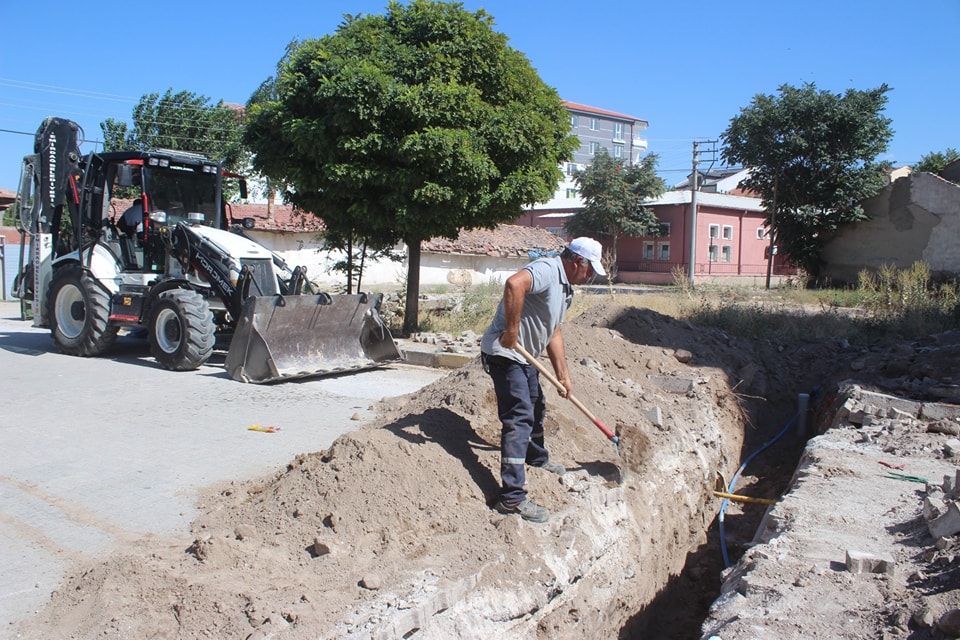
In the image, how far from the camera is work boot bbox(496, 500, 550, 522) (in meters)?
4.48

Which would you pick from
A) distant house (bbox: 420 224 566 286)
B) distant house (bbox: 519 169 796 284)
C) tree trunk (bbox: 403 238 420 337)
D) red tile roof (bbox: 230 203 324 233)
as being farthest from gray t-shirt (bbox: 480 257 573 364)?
distant house (bbox: 519 169 796 284)

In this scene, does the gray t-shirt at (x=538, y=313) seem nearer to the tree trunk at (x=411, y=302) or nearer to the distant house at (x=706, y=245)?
the tree trunk at (x=411, y=302)

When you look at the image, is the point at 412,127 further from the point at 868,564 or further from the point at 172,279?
the point at 868,564

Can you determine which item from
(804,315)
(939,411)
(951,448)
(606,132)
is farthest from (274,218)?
(606,132)

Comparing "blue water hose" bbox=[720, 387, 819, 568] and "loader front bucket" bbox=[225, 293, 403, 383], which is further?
"loader front bucket" bbox=[225, 293, 403, 383]

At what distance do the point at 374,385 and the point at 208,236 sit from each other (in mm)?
3294

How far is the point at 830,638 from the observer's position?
3371 millimetres

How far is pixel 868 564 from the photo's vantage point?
153 inches

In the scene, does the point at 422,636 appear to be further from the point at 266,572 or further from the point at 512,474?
the point at 512,474

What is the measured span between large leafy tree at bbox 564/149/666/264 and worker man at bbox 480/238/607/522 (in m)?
34.0

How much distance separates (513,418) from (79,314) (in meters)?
9.27

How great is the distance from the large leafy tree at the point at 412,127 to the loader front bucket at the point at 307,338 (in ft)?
6.73

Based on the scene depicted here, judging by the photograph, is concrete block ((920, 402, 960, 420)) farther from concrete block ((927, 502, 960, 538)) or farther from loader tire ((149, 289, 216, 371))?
loader tire ((149, 289, 216, 371))

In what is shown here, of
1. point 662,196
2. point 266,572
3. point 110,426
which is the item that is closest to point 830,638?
point 266,572
